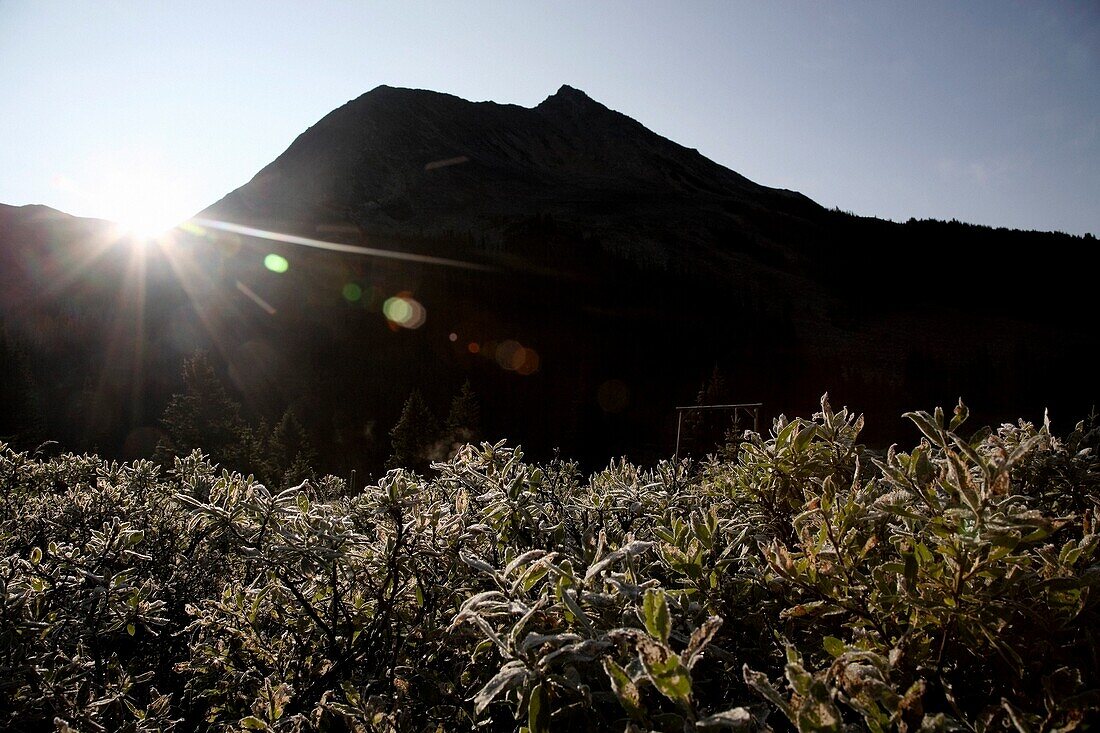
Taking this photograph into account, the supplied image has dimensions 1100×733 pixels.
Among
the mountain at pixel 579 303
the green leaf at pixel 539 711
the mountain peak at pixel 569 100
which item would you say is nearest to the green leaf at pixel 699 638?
the green leaf at pixel 539 711

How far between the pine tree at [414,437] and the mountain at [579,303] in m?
9.50

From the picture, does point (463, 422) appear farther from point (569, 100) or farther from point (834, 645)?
point (569, 100)

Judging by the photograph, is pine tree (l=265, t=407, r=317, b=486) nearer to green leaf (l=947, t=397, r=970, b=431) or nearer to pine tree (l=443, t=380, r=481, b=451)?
pine tree (l=443, t=380, r=481, b=451)

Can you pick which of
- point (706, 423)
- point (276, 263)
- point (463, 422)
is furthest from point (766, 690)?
point (276, 263)

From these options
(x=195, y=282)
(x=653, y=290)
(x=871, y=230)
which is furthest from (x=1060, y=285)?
(x=195, y=282)

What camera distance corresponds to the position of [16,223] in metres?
74.2

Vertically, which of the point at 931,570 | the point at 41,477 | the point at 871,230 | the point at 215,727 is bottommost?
the point at 41,477

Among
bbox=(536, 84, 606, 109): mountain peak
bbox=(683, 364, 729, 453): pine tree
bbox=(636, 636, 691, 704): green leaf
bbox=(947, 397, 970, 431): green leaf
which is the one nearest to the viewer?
bbox=(636, 636, 691, 704): green leaf

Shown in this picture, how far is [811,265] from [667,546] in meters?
83.1

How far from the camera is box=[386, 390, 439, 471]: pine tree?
20859 mm

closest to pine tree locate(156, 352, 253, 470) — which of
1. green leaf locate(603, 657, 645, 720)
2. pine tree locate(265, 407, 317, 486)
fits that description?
pine tree locate(265, 407, 317, 486)

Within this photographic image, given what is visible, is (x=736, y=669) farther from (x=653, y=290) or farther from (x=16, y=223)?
(x=16, y=223)

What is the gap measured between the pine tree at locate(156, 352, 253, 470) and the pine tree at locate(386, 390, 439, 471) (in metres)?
6.17

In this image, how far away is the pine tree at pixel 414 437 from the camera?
20.9 meters
